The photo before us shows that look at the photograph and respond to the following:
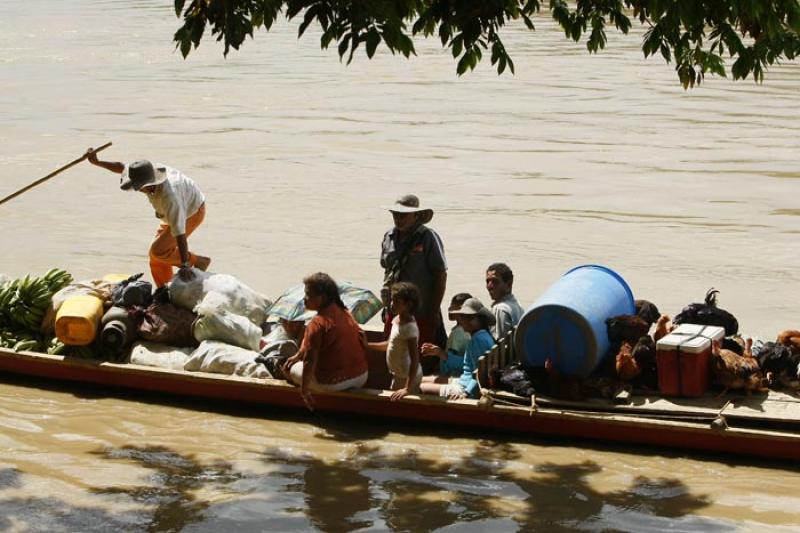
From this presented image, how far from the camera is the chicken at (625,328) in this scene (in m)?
7.95

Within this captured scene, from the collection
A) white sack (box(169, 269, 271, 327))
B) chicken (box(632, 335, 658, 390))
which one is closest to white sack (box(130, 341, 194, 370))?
white sack (box(169, 269, 271, 327))

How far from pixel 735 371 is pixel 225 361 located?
3191 millimetres

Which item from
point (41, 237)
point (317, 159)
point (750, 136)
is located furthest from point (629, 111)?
point (41, 237)

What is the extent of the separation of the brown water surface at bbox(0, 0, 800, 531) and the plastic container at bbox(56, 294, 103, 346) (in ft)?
1.43

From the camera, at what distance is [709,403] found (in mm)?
7605

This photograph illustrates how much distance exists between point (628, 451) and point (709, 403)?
1.77ft

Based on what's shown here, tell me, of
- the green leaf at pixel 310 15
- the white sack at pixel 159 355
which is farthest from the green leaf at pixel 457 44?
the white sack at pixel 159 355

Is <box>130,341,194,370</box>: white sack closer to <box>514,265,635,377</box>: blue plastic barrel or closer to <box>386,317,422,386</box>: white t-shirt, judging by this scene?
<box>386,317,422,386</box>: white t-shirt

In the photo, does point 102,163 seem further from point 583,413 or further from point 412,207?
point 583,413

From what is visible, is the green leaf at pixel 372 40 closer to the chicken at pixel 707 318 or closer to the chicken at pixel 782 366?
the chicken at pixel 782 366

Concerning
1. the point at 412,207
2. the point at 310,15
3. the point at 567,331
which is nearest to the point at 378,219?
the point at 412,207

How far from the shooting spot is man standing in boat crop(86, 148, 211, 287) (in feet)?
30.0

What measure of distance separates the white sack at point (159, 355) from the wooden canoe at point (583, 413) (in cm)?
10

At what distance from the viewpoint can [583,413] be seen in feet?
25.2
